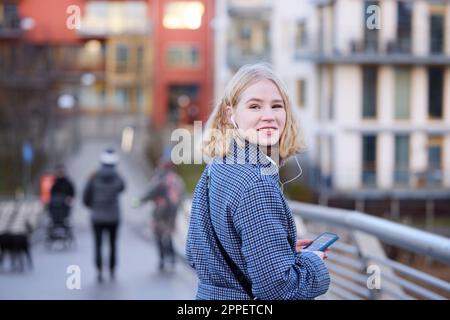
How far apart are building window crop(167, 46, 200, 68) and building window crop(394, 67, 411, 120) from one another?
1761 cm

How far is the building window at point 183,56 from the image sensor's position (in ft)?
157

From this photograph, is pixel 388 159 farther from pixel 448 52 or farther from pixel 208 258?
pixel 208 258

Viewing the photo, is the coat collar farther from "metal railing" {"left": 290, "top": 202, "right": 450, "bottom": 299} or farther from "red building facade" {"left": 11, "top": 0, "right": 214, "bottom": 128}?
"red building facade" {"left": 11, "top": 0, "right": 214, "bottom": 128}

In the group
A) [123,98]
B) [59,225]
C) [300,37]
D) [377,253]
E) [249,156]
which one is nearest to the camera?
[249,156]

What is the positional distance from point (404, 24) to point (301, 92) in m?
5.06

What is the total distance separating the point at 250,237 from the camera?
2.51 m

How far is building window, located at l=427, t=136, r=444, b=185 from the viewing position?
104 ft

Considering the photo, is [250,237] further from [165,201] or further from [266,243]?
[165,201]

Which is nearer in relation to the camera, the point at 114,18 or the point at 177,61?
the point at 114,18

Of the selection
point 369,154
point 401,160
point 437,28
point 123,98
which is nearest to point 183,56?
point 123,98

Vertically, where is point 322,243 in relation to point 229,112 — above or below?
below

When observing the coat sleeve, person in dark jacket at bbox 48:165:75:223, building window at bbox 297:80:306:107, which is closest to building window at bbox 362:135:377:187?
building window at bbox 297:80:306:107

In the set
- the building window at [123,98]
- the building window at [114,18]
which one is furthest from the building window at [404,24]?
the building window at [123,98]

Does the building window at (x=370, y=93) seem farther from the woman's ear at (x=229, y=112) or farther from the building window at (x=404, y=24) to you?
the woman's ear at (x=229, y=112)
